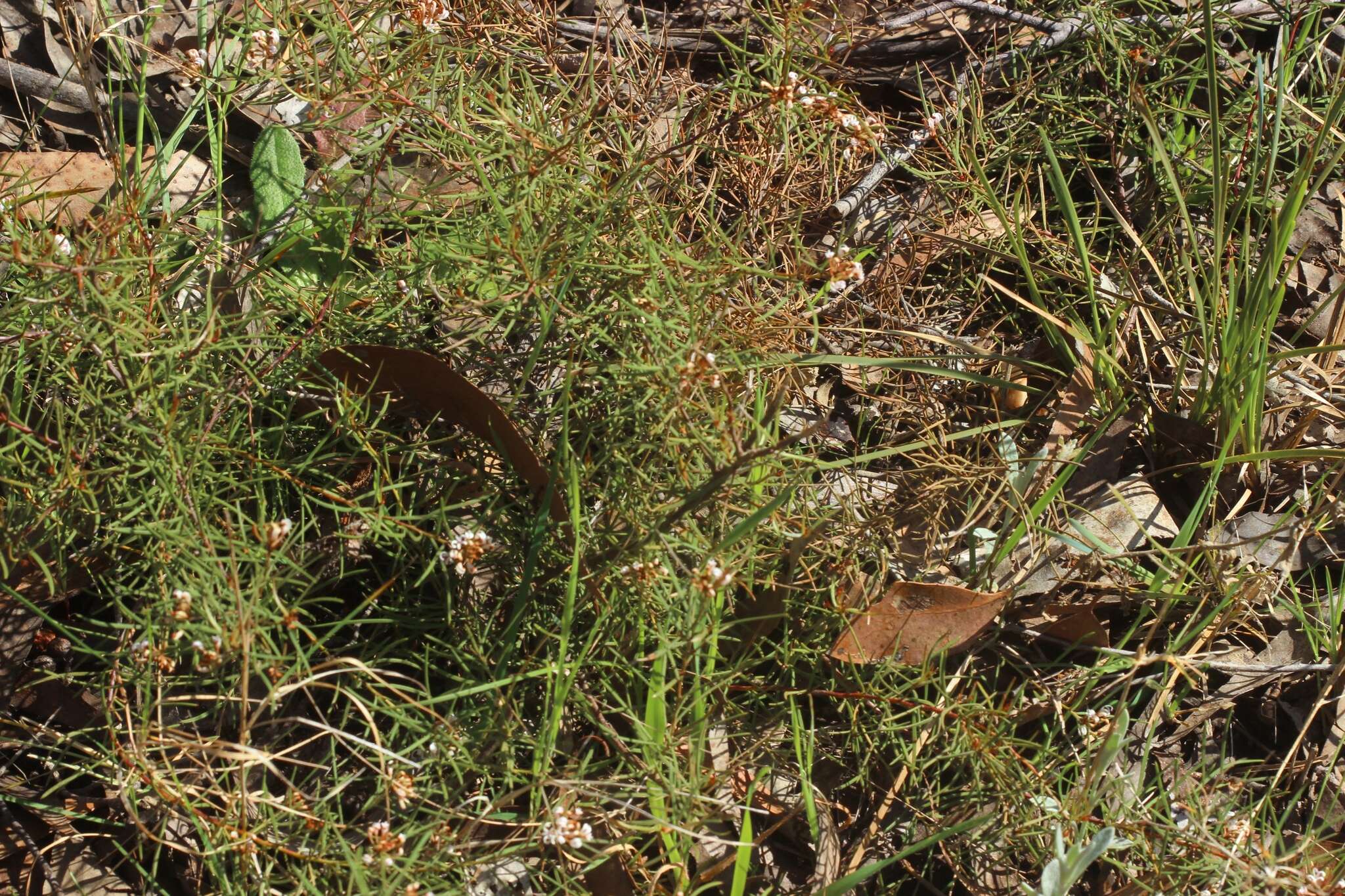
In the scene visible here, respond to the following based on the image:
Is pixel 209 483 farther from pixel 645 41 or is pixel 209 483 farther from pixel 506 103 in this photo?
pixel 645 41

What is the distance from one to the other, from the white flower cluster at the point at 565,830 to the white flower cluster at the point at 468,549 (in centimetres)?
41

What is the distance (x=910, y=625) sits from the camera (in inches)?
84.5

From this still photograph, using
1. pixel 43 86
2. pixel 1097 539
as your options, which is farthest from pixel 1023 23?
pixel 43 86

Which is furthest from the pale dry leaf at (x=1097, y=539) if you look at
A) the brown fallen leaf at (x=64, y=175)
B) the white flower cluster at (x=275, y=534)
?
the brown fallen leaf at (x=64, y=175)

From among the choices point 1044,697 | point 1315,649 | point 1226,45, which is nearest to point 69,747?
point 1044,697

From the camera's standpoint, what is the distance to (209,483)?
1898 millimetres

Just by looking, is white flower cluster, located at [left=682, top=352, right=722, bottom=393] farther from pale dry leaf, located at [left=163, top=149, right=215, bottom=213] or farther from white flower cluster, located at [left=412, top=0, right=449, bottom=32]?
pale dry leaf, located at [left=163, top=149, right=215, bottom=213]

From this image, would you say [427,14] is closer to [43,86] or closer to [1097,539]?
[43,86]

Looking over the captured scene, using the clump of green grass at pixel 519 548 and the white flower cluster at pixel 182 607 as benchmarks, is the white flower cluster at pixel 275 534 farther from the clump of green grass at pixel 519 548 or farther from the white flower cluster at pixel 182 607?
the white flower cluster at pixel 182 607

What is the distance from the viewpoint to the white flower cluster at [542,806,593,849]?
5.75 feet

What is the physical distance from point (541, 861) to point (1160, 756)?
1.27 m

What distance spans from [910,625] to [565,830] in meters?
0.76

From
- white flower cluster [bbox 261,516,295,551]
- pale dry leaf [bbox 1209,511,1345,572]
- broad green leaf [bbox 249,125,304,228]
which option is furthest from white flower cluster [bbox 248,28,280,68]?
pale dry leaf [bbox 1209,511,1345,572]

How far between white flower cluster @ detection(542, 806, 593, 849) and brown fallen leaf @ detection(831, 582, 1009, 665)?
582 mm
